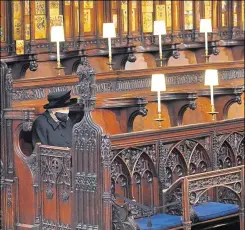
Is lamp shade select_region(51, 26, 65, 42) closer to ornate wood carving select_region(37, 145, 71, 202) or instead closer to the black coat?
the black coat

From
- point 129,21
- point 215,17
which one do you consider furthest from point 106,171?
point 215,17

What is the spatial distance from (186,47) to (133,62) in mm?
1507

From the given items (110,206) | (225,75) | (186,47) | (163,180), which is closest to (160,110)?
(163,180)

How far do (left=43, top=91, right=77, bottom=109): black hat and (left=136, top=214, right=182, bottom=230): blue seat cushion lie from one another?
5.08ft

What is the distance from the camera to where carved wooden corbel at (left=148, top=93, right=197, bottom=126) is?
47.1 feet

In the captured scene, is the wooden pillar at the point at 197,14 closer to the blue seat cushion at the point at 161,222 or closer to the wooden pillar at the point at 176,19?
the wooden pillar at the point at 176,19

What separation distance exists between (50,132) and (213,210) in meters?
1.75

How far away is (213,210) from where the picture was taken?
12.7 m

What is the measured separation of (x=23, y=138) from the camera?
13.1m

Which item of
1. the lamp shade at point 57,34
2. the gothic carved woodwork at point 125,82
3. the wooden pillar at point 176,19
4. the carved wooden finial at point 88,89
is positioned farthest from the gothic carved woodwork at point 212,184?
the wooden pillar at point 176,19

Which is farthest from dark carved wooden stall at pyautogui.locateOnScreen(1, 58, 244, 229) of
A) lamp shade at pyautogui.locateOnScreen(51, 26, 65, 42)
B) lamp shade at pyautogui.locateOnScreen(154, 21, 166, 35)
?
lamp shade at pyautogui.locateOnScreen(154, 21, 166, 35)

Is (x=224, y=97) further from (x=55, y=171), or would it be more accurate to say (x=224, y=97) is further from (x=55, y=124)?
(x=55, y=171)

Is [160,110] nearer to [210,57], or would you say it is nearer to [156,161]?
[156,161]

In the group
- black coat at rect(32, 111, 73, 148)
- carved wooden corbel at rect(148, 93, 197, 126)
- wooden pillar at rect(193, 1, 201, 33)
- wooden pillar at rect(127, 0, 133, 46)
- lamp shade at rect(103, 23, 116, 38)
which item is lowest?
black coat at rect(32, 111, 73, 148)
